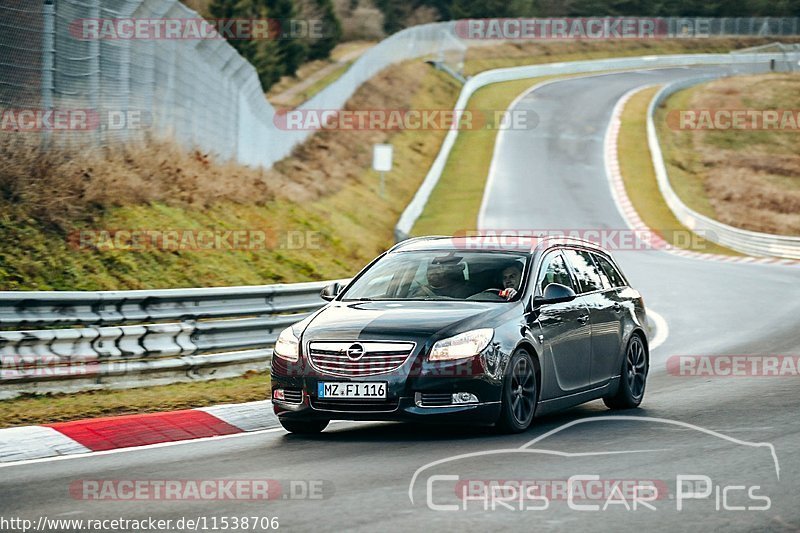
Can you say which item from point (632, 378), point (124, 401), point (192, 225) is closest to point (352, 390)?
point (124, 401)

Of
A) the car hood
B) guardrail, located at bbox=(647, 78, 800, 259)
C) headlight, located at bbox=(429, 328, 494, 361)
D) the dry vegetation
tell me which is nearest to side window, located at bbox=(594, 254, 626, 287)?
the car hood

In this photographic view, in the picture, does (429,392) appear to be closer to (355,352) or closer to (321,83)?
(355,352)

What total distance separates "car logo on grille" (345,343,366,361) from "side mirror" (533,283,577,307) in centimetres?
168

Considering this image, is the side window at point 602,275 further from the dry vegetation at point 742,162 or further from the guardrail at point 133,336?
the dry vegetation at point 742,162

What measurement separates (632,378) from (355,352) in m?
3.53

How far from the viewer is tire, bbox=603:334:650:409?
1159 cm

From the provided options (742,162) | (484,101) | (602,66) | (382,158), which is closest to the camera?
(382,158)

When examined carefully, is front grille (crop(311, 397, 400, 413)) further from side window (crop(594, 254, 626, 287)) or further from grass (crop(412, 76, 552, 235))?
grass (crop(412, 76, 552, 235))

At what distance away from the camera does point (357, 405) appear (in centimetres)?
934

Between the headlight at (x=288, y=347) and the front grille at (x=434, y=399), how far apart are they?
103 cm

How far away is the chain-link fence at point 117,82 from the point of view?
16688 mm

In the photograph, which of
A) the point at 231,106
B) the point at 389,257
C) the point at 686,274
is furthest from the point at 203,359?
the point at 686,274

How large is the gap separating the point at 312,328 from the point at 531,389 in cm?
178

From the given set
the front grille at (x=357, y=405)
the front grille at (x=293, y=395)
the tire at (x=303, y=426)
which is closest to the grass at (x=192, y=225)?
the tire at (x=303, y=426)
